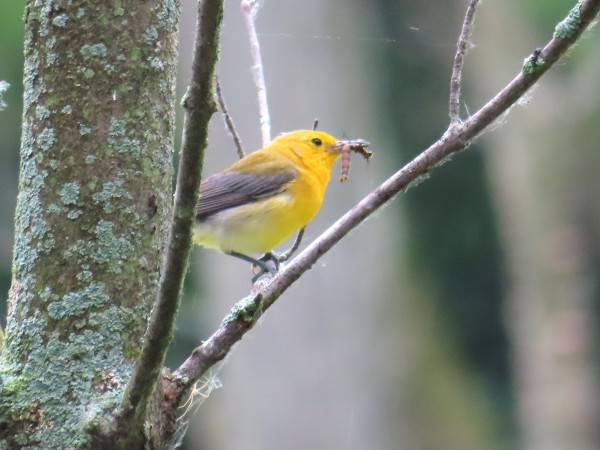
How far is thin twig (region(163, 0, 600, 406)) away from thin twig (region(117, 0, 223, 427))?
0.76 ft

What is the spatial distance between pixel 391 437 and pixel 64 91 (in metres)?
6.40

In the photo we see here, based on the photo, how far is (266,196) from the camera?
13.5 ft

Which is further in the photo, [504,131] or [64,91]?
[504,131]

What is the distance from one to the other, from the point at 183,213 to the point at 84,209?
35 cm

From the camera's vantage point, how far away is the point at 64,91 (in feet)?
6.00

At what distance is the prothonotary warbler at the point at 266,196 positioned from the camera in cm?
392

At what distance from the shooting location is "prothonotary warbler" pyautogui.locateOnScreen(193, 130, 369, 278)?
3.92m

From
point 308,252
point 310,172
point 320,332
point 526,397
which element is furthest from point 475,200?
point 308,252

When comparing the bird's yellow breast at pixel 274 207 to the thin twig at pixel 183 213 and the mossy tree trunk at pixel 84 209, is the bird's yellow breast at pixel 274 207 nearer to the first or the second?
the mossy tree trunk at pixel 84 209

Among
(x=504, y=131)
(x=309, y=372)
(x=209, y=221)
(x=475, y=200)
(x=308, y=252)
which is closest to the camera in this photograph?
(x=308, y=252)

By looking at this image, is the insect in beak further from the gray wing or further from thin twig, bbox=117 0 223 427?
thin twig, bbox=117 0 223 427

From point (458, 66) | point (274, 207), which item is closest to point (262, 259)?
point (274, 207)

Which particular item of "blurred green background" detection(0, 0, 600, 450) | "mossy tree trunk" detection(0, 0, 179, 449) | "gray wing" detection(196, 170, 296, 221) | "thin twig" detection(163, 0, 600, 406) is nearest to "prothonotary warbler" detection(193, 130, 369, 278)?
"gray wing" detection(196, 170, 296, 221)

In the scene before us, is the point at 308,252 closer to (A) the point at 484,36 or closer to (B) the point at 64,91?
(B) the point at 64,91
